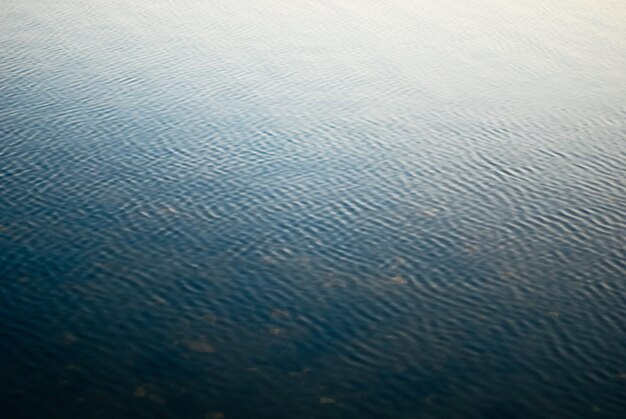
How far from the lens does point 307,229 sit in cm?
2159

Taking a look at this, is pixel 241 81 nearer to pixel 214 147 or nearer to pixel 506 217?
pixel 214 147

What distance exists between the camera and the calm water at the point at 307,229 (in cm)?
1544

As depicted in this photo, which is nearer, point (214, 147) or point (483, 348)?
point (483, 348)

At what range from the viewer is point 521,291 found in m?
19.0

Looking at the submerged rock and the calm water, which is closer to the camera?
the calm water

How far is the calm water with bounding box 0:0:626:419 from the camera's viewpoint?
15438mm

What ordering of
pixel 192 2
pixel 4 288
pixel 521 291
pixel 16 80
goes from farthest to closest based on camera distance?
1. pixel 192 2
2. pixel 16 80
3. pixel 521 291
4. pixel 4 288

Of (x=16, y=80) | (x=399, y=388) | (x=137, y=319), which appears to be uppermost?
(x=399, y=388)


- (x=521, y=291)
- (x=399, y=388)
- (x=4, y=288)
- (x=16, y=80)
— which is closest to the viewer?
(x=399, y=388)

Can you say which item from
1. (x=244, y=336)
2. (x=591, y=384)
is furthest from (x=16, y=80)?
(x=591, y=384)

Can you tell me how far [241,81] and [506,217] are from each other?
594 inches

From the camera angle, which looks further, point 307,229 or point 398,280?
point 307,229

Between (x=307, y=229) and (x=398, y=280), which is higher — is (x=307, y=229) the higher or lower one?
the lower one

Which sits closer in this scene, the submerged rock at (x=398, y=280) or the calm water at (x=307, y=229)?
the calm water at (x=307, y=229)
